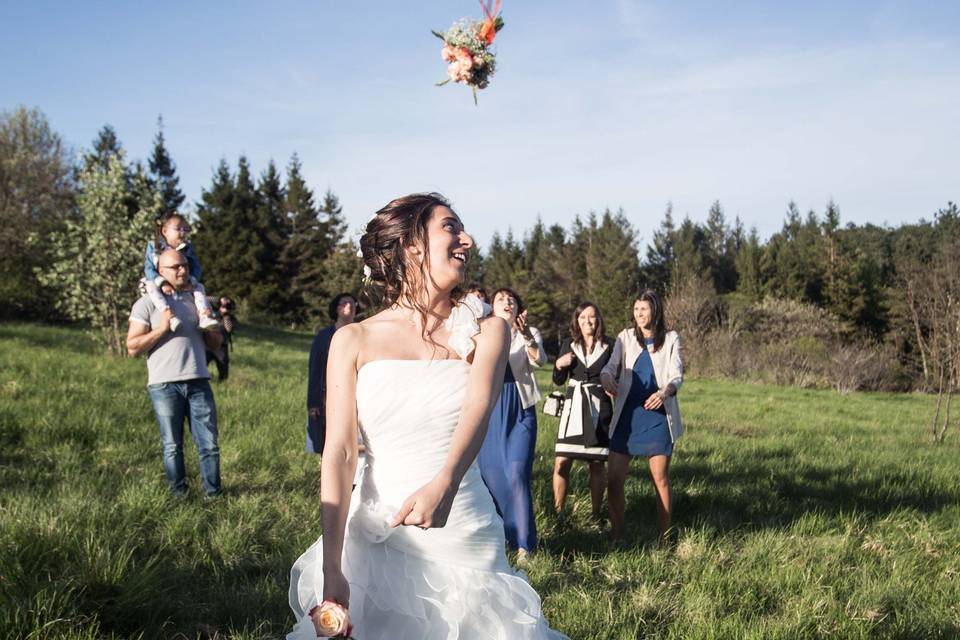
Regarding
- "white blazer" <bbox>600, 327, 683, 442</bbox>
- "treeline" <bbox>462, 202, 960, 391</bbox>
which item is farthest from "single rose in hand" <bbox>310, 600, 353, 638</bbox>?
"treeline" <bbox>462, 202, 960, 391</bbox>

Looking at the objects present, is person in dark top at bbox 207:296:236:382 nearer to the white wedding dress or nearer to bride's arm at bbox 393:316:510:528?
the white wedding dress

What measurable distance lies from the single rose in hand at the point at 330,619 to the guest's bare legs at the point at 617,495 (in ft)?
14.9

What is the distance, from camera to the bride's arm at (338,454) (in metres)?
2.22

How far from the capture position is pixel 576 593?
14.9 feet

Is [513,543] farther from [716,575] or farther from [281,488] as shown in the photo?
[281,488]

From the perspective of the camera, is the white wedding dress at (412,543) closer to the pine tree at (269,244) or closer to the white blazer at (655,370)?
the white blazer at (655,370)

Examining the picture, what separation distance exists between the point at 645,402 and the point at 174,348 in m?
3.97

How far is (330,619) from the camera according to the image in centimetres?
212

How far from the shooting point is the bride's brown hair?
98.1 inches

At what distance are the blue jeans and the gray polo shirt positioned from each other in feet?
0.28

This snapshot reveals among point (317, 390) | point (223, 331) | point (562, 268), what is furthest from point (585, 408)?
point (562, 268)

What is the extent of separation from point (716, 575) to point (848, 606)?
0.77 meters

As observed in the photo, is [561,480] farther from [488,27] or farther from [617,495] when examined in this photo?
[488,27]

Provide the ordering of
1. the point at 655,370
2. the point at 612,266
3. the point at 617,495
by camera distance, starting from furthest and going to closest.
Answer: the point at 612,266, the point at 655,370, the point at 617,495
